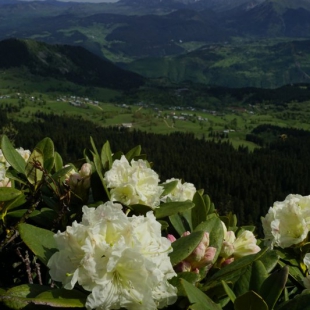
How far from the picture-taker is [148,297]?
1.91 meters

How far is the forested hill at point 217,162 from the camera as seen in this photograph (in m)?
65.9

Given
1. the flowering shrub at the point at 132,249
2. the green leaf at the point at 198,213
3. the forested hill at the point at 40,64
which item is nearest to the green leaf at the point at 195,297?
the flowering shrub at the point at 132,249

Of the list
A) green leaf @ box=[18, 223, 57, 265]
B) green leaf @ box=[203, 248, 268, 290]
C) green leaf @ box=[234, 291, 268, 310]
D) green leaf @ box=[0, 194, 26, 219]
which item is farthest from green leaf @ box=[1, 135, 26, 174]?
green leaf @ box=[234, 291, 268, 310]

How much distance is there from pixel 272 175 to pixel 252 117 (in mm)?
69069

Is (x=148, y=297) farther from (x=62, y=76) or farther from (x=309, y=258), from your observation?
(x=62, y=76)

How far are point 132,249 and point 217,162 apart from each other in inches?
3066

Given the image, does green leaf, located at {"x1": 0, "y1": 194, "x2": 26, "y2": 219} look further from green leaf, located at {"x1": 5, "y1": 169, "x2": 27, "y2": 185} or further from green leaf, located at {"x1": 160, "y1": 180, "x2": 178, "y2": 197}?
green leaf, located at {"x1": 160, "y1": 180, "x2": 178, "y2": 197}

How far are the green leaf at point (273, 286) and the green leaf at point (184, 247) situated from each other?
1.33 ft

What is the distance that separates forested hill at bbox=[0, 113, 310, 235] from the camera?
216 feet

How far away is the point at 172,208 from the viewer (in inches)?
113

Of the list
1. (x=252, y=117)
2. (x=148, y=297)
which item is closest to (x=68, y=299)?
(x=148, y=297)

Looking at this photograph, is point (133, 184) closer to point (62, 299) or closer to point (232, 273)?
point (232, 273)

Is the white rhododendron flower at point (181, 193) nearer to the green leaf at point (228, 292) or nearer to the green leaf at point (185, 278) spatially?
the green leaf at point (185, 278)

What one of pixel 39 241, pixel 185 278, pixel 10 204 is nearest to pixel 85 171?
pixel 10 204
